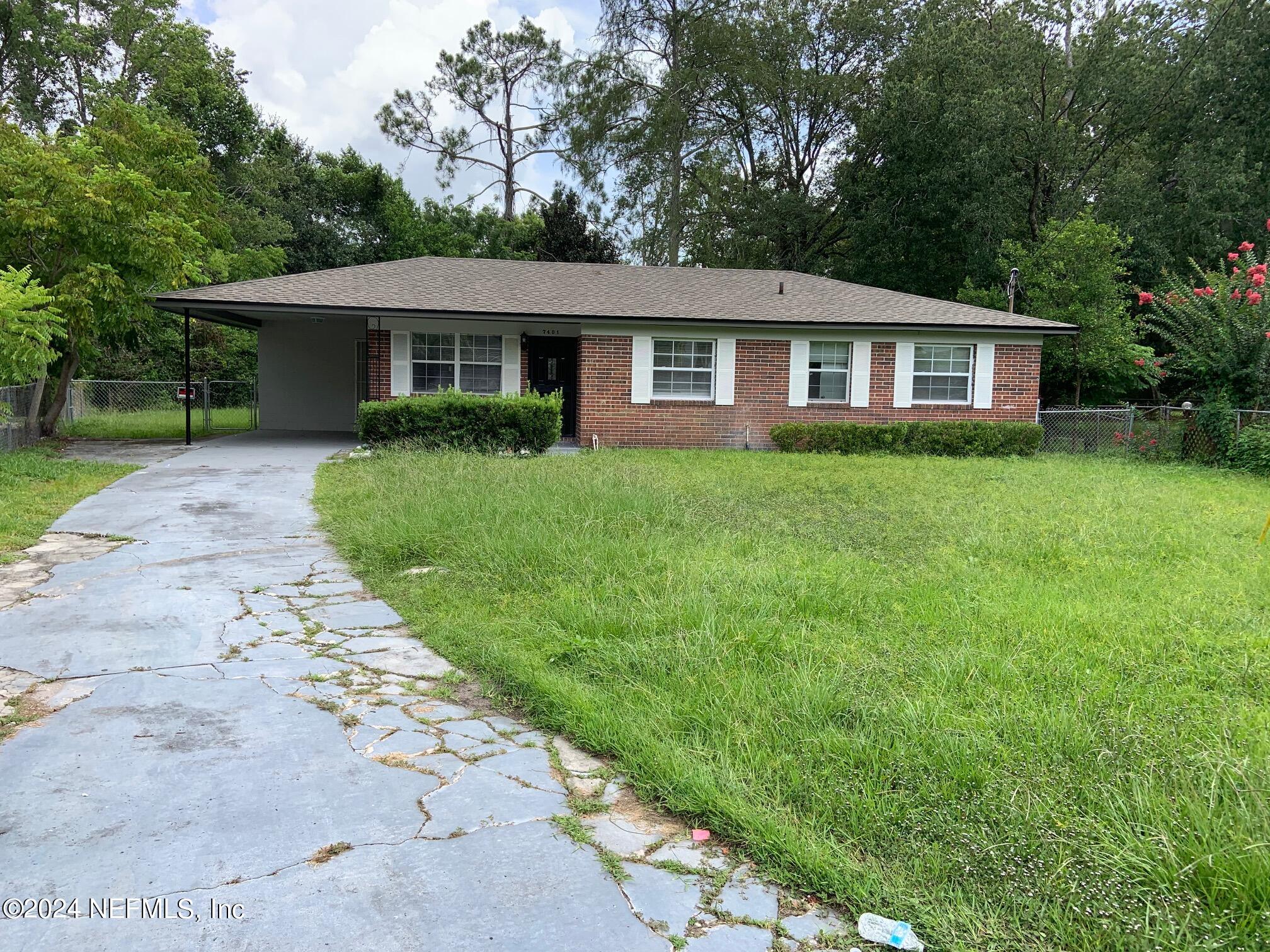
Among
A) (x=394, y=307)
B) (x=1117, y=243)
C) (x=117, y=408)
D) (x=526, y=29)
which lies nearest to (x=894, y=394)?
(x=1117, y=243)

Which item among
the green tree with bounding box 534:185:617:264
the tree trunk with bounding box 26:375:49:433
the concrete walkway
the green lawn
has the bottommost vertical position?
the concrete walkway

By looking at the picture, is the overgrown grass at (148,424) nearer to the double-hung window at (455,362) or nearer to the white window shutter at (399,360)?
the white window shutter at (399,360)

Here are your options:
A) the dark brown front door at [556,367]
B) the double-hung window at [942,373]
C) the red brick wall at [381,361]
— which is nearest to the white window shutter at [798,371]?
the double-hung window at [942,373]

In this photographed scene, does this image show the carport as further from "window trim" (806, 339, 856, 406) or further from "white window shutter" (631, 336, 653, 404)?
"window trim" (806, 339, 856, 406)

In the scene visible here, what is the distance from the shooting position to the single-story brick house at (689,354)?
16609 mm

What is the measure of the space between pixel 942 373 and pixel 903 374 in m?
0.92

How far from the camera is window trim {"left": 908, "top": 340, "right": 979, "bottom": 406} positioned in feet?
57.9

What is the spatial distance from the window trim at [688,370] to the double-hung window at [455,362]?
118 inches

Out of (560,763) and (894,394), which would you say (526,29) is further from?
(560,763)

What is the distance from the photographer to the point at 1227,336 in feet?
50.6

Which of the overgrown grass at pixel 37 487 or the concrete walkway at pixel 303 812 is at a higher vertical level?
the overgrown grass at pixel 37 487

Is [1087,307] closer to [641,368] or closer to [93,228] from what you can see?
[641,368]

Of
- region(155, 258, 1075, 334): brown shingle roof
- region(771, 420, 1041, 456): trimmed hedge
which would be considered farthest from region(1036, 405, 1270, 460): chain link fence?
region(155, 258, 1075, 334): brown shingle roof

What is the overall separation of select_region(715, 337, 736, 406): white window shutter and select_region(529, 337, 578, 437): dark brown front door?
3013mm
